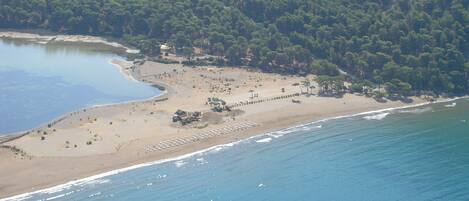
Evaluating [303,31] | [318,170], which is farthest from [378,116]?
[303,31]

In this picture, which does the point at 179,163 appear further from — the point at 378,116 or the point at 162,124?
the point at 378,116

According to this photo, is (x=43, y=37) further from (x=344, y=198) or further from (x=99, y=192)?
(x=344, y=198)

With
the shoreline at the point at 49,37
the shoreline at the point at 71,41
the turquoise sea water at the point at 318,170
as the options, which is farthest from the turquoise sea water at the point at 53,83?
the turquoise sea water at the point at 318,170

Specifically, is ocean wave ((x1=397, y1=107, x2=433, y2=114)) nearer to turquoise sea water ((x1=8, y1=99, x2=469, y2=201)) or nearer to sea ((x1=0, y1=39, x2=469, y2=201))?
sea ((x1=0, y1=39, x2=469, y2=201))

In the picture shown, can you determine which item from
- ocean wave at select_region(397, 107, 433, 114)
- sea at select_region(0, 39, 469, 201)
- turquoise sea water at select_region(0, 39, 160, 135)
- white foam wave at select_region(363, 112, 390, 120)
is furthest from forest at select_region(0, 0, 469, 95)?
turquoise sea water at select_region(0, 39, 160, 135)

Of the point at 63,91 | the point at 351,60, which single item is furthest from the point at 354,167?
the point at 63,91

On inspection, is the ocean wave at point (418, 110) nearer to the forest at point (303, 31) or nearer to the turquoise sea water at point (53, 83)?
the forest at point (303, 31)
